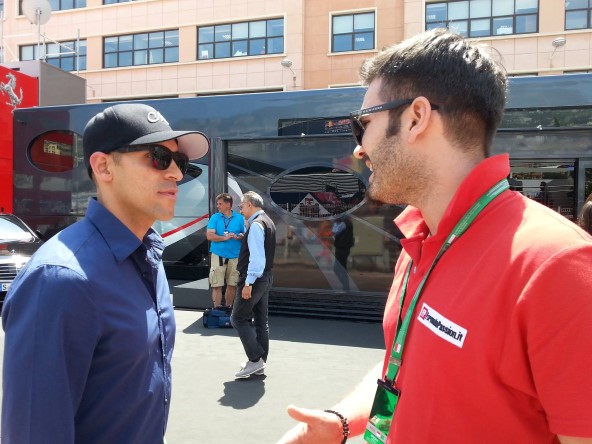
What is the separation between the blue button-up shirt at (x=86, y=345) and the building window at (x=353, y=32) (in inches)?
978

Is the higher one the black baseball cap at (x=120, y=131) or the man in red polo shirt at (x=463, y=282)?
the black baseball cap at (x=120, y=131)

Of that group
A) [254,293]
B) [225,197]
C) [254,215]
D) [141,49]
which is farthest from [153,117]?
[141,49]

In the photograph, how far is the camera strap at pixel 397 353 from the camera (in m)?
1.26

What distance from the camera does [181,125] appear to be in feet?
30.8

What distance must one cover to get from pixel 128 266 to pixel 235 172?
22.6 feet

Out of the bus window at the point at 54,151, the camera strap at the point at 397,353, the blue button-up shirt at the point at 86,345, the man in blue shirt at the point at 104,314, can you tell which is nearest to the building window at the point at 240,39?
the bus window at the point at 54,151

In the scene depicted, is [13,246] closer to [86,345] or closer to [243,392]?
[243,392]

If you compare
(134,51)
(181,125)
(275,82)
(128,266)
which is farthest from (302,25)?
(128,266)

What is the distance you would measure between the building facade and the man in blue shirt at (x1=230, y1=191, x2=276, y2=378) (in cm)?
1822

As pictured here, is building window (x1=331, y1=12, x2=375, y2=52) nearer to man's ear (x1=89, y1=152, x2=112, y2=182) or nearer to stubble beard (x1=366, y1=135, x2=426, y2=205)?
man's ear (x1=89, y1=152, x2=112, y2=182)

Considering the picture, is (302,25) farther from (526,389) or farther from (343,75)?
(526,389)

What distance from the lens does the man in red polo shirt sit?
38.3 inches

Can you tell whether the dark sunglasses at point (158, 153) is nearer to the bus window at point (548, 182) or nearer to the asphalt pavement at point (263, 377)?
the asphalt pavement at point (263, 377)

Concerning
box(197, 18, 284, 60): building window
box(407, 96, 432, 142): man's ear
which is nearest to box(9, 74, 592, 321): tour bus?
box(407, 96, 432, 142): man's ear
